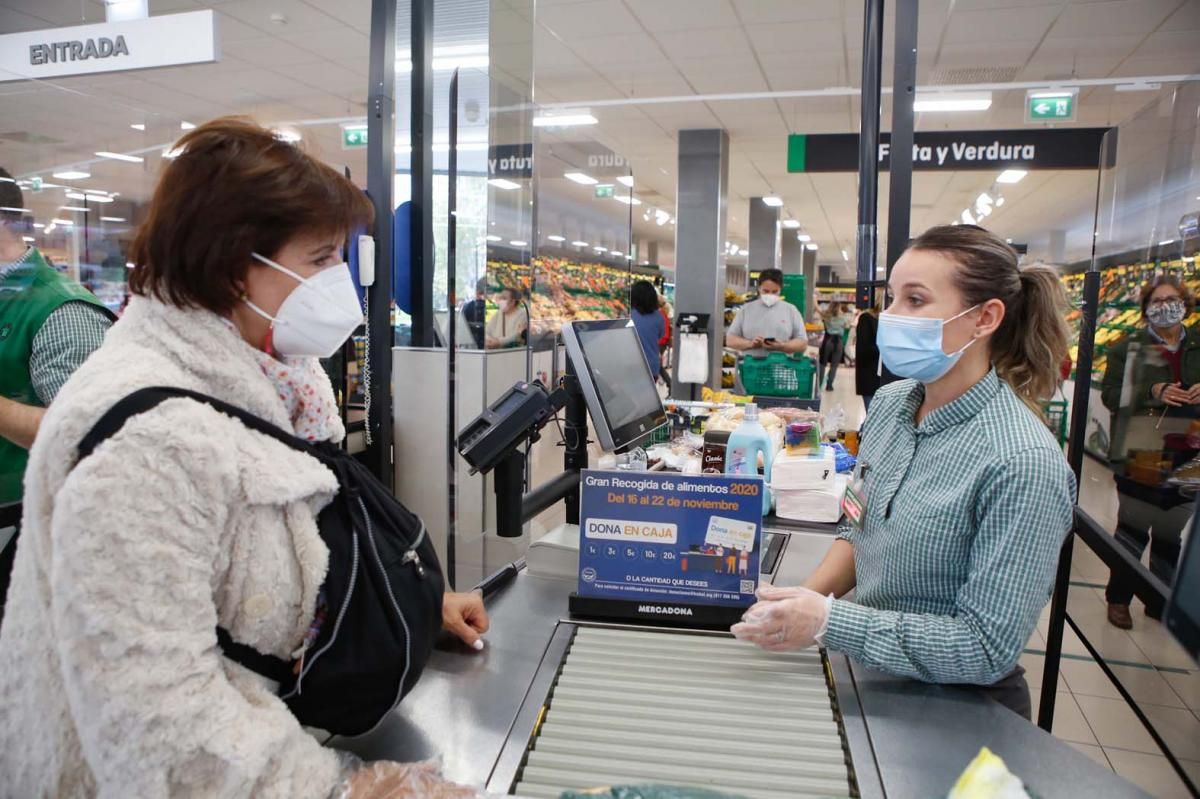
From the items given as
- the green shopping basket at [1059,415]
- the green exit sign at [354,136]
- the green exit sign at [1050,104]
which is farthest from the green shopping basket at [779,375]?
the green exit sign at [354,136]

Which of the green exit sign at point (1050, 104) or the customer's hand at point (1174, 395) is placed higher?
the green exit sign at point (1050, 104)

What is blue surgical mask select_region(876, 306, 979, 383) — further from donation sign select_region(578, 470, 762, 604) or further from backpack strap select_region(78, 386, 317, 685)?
backpack strap select_region(78, 386, 317, 685)

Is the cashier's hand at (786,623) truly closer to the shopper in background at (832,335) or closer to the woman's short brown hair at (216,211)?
the woman's short brown hair at (216,211)

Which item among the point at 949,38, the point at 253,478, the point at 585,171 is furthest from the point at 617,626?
the point at 585,171

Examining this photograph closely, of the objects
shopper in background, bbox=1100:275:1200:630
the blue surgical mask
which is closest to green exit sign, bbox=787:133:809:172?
shopper in background, bbox=1100:275:1200:630

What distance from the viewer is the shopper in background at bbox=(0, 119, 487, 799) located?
84 cm

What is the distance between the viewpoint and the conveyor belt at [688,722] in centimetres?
108

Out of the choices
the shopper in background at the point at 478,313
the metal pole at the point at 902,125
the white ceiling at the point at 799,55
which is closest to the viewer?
the metal pole at the point at 902,125

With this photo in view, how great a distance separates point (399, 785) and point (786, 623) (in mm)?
702

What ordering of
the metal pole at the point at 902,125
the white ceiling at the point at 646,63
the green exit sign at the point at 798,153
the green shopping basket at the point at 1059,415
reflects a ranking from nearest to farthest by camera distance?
the metal pole at the point at 902,125 < the white ceiling at the point at 646,63 < the green shopping basket at the point at 1059,415 < the green exit sign at the point at 798,153

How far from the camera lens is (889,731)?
1228 millimetres

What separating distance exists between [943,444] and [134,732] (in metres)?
1.39

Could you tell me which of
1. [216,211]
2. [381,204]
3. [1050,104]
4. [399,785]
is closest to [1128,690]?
[399,785]

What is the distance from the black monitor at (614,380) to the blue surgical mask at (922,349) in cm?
81
